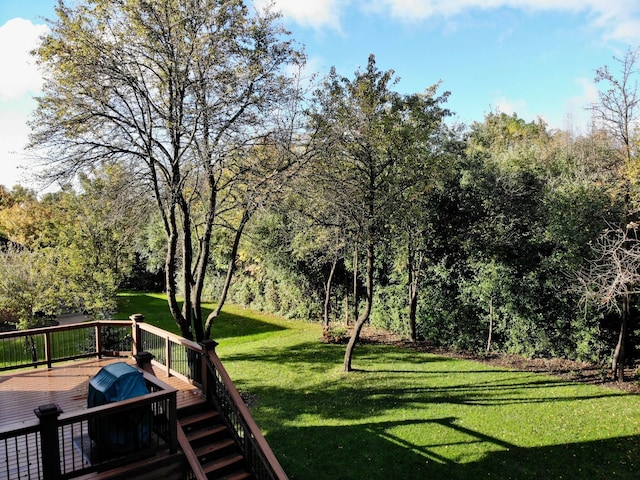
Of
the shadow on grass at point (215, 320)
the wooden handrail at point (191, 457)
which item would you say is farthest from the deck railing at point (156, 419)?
the shadow on grass at point (215, 320)

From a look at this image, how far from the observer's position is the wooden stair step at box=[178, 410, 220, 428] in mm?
6461

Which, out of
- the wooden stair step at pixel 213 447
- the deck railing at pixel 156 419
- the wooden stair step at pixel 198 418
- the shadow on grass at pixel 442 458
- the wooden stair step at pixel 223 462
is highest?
the deck railing at pixel 156 419

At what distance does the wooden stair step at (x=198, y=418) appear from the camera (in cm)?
646

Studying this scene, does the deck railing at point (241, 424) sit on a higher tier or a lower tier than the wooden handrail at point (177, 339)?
lower

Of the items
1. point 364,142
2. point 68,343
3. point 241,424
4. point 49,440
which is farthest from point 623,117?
point 68,343

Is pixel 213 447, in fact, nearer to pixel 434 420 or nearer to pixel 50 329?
pixel 50 329

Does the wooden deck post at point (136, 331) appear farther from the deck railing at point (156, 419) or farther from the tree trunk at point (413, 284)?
the tree trunk at point (413, 284)

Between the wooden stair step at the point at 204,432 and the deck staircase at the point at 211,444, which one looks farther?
the wooden stair step at the point at 204,432

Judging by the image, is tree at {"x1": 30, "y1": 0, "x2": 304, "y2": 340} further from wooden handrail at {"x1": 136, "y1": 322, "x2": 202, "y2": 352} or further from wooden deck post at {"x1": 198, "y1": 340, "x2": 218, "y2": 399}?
wooden deck post at {"x1": 198, "y1": 340, "x2": 218, "y2": 399}

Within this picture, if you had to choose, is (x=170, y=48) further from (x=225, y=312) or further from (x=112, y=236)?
(x=225, y=312)

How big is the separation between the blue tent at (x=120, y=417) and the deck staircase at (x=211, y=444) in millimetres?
743

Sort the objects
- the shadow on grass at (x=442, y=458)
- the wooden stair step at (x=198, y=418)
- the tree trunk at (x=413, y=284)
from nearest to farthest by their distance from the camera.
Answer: the wooden stair step at (x=198, y=418)
the shadow on grass at (x=442, y=458)
the tree trunk at (x=413, y=284)

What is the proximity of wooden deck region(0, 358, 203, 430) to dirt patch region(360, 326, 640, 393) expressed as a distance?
9405mm

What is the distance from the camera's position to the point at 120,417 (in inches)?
201
